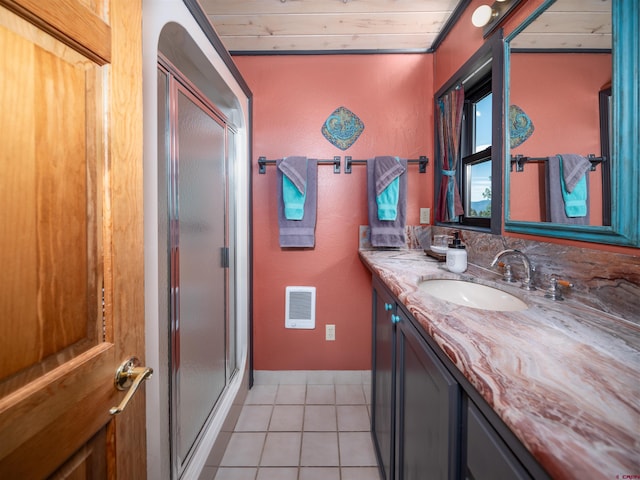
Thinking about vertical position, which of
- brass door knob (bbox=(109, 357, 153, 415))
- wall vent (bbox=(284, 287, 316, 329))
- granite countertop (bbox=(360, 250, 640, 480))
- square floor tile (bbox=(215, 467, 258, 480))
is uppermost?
granite countertop (bbox=(360, 250, 640, 480))

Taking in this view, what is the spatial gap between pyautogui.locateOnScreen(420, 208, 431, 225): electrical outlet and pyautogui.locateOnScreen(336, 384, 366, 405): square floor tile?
1.30 metres

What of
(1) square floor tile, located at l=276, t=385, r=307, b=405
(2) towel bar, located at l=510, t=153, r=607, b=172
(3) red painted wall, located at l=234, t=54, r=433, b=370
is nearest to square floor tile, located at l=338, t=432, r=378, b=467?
(1) square floor tile, located at l=276, t=385, r=307, b=405

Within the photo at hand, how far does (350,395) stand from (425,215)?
4.58 ft

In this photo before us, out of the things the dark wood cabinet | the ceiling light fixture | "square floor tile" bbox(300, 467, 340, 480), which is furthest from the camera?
"square floor tile" bbox(300, 467, 340, 480)

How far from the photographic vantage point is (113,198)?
547 millimetres

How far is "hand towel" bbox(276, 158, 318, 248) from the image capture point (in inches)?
73.8

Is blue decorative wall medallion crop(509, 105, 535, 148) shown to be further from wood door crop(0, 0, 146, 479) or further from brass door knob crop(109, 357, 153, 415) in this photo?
brass door knob crop(109, 357, 153, 415)

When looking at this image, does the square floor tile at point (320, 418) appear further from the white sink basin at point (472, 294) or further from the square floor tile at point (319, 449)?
the white sink basin at point (472, 294)

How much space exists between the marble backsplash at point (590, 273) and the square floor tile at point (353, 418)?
1.23m

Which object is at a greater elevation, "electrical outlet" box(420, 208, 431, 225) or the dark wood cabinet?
"electrical outlet" box(420, 208, 431, 225)

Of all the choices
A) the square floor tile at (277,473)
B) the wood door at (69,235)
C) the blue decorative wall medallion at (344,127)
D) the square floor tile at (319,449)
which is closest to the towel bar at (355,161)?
the blue decorative wall medallion at (344,127)

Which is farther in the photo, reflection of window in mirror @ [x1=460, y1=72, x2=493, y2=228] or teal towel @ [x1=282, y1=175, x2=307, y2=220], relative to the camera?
teal towel @ [x1=282, y1=175, x2=307, y2=220]

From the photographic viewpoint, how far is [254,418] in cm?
167

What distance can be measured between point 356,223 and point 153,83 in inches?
57.2
